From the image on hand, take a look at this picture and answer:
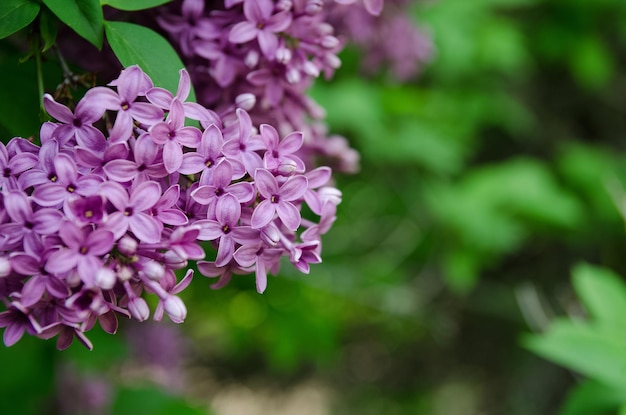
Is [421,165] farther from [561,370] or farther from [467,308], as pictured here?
[561,370]

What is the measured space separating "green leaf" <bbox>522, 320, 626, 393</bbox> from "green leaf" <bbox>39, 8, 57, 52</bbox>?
2.23ft

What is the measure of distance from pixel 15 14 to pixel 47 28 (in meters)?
0.04

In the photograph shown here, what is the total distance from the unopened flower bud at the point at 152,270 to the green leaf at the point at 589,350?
1.88 ft

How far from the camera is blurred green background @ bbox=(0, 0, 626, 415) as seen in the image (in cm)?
176

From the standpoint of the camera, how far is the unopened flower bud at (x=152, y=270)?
52 centimetres

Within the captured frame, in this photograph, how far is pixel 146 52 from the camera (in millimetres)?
603

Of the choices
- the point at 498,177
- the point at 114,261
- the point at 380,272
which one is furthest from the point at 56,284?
the point at 380,272

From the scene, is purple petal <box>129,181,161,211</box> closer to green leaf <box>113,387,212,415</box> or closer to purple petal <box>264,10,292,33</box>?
purple petal <box>264,10,292,33</box>

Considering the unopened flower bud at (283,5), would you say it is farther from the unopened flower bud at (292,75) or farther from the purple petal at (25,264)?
the purple petal at (25,264)

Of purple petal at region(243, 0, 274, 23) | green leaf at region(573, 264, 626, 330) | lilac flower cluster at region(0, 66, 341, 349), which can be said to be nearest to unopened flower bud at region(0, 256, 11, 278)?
lilac flower cluster at region(0, 66, 341, 349)

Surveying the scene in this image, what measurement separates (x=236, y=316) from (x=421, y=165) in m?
0.71

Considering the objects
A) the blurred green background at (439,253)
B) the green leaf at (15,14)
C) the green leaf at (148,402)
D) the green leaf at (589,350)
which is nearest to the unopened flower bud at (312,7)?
the green leaf at (15,14)

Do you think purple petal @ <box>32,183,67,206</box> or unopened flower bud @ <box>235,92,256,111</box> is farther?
unopened flower bud @ <box>235,92,256,111</box>

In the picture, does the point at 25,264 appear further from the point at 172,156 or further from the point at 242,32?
the point at 242,32
